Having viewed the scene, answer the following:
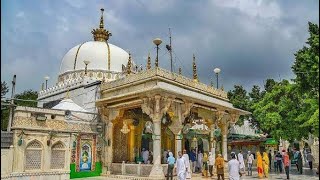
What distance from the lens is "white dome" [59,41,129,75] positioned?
2745cm

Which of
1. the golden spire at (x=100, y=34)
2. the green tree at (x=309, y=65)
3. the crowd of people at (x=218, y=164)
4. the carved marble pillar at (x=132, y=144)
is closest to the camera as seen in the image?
the crowd of people at (x=218, y=164)

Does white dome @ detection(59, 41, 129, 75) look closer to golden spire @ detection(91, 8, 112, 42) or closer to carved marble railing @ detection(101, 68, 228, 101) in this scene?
golden spire @ detection(91, 8, 112, 42)

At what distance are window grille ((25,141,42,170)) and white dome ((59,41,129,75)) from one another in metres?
12.0

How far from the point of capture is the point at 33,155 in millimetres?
15711

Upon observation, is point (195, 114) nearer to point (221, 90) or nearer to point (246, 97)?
point (221, 90)

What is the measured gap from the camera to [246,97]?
1501 inches

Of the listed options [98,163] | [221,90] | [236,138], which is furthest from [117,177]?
[236,138]

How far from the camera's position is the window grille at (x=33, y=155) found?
50.9 feet

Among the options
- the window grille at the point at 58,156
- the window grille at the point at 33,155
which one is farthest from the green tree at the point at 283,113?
the window grille at the point at 33,155

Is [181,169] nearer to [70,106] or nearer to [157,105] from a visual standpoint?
[157,105]

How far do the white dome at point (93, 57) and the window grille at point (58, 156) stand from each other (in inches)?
447

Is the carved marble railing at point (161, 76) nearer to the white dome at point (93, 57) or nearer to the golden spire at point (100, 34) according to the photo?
the white dome at point (93, 57)

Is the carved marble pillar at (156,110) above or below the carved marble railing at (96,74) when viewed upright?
below

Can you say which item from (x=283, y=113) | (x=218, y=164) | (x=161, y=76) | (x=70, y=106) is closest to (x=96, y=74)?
(x=70, y=106)
